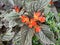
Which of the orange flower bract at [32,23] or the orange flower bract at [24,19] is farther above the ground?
the orange flower bract at [24,19]

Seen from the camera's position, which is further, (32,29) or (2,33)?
(2,33)

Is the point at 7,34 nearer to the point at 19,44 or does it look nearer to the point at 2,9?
the point at 19,44

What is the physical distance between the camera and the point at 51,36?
1.35m

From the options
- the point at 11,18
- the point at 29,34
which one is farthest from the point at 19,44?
the point at 11,18

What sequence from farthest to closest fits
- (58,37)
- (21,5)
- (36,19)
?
(58,37) → (21,5) → (36,19)

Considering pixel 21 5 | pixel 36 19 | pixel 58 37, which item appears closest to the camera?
pixel 36 19

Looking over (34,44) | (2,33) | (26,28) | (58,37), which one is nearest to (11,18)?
(26,28)

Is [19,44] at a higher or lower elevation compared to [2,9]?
lower

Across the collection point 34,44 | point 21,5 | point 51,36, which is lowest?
point 34,44

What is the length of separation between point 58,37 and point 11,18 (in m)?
0.52

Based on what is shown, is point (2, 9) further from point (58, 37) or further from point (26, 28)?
point (58, 37)

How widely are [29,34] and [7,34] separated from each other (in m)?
0.24

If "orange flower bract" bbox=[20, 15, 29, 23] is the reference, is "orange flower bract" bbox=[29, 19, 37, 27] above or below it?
below

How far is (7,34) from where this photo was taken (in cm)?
148
